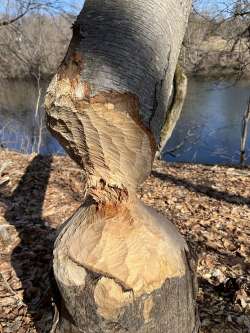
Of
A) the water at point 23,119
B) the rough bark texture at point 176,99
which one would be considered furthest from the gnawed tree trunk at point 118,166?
the water at point 23,119

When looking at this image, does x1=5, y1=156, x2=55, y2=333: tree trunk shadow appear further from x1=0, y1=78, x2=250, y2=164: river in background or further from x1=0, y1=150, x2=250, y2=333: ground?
x1=0, y1=78, x2=250, y2=164: river in background

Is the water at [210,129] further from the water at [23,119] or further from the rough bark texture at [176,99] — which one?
the rough bark texture at [176,99]

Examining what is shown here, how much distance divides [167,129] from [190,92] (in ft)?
40.0

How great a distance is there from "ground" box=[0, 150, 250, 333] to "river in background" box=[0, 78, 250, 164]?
603 centimetres

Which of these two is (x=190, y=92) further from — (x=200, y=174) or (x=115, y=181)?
(x=115, y=181)

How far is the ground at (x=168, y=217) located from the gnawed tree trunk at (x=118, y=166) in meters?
0.68

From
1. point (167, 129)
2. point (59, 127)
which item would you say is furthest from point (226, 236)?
point (167, 129)

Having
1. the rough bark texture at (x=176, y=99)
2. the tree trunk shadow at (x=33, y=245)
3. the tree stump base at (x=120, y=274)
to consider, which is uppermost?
the rough bark texture at (x=176, y=99)

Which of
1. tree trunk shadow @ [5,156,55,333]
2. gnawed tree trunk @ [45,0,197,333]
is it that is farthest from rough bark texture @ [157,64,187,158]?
gnawed tree trunk @ [45,0,197,333]

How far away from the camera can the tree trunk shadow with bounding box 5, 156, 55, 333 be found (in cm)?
286

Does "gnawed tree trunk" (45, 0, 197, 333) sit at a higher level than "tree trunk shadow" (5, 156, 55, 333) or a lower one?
higher

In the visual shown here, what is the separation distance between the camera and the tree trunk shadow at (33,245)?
113 inches

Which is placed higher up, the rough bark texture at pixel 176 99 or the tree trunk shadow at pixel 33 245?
the rough bark texture at pixel 176 99

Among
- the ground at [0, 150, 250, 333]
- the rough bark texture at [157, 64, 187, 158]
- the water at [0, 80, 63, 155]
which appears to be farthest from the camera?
the water at [0, 80, 63, 155]
